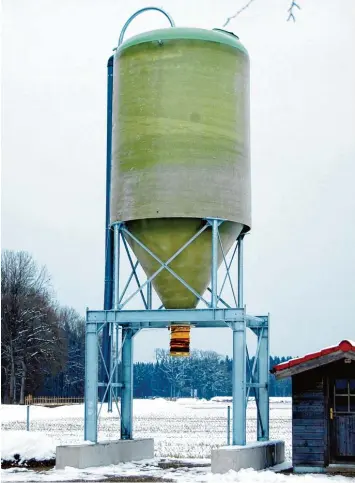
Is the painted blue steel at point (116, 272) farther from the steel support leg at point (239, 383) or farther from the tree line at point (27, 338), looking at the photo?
the tree line at point (27, 338)

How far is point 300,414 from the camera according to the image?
2047 cm

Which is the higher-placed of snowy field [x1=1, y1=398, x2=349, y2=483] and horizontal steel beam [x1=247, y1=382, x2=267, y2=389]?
horizontal steel beam [x1=247, y1=382, x2=267, y2=389]

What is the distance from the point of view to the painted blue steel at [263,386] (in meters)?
23.0

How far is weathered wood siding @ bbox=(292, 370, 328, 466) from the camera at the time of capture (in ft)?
66.3

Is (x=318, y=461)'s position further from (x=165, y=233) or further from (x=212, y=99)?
(x=212, y=99)

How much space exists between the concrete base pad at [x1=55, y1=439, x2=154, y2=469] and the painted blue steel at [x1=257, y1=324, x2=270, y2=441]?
2.96m

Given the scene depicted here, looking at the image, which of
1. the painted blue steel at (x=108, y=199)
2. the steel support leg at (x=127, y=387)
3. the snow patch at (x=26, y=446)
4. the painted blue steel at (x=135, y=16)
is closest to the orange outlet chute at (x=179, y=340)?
the steel support leg at (x=127, y=387)

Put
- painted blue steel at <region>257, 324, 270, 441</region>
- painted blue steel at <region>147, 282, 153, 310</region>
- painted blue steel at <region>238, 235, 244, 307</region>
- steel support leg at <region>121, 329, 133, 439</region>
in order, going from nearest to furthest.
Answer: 1. painted blue steel at <region>238, 235, 244, 307</region>
2. painted blue steel at <region>147, 282, 153, 310</region>
3. painted blue steel at <region>257, 324, 270, 441</region>
4. steel support leg at <region>121, 329, 133, 439</region>

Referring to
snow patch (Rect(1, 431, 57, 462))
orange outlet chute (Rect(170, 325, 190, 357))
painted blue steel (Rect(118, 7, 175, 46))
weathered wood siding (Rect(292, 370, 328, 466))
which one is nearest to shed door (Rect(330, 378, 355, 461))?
weathered wood siding (Rect(292, 370, 328, 466))

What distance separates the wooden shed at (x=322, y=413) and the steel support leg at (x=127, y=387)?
4.86 metres

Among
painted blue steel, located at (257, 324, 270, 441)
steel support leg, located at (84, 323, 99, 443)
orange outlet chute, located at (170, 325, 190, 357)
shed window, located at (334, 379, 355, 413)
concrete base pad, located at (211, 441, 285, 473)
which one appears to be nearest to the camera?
concrete base pad, located at (211, 441, 285, 473)

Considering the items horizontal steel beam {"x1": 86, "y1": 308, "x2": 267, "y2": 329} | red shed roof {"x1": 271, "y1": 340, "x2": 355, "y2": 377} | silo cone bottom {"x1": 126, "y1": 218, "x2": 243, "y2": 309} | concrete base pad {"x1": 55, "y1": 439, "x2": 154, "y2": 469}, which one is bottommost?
concrete base pad {"x1": 55, "y1": 439, "x2": 154, "y2": 469}

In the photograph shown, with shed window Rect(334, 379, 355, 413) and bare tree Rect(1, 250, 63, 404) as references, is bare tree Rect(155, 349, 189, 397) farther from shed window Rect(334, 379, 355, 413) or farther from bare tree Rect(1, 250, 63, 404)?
shed window Rect(334, 379, 355, 413)

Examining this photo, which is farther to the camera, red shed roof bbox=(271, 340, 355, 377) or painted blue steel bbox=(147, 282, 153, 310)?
painted blue steel bbox=(147, 282, 153, 310)
